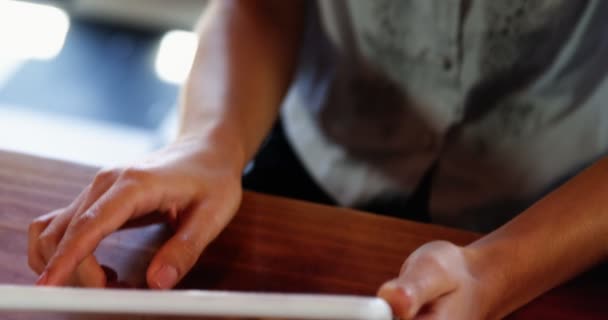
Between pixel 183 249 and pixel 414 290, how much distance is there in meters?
0.12

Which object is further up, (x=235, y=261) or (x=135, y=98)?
(x=235, y=261)

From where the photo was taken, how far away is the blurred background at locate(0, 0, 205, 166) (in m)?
1.15

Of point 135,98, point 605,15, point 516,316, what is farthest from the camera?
point 135,98

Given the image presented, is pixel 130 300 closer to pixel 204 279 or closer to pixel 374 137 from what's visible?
pixel 204 279

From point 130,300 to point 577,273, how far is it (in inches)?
9.7

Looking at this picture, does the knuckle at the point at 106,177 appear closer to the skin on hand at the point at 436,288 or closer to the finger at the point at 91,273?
the finger at the point at 91,273

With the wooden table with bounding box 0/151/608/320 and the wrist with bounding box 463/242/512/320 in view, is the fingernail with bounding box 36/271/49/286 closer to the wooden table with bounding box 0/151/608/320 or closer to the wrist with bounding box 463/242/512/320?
the wooden table with bounding box 0/151/608/320

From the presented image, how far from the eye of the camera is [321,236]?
373 millimetres

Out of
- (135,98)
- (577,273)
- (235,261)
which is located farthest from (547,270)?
(135,98)

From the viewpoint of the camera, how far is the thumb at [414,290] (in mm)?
275

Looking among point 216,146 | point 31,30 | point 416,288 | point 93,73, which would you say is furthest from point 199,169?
point 31,30

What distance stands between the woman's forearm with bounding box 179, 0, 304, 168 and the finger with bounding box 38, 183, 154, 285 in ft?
0.24

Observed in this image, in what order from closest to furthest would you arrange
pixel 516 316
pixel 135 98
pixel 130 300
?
1. pixel 130 300
2. pixel 516 316
3. pixel 135 98

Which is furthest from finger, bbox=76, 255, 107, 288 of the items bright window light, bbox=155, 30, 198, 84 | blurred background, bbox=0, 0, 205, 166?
bright window light, bbox=155, 30, 198, 84
